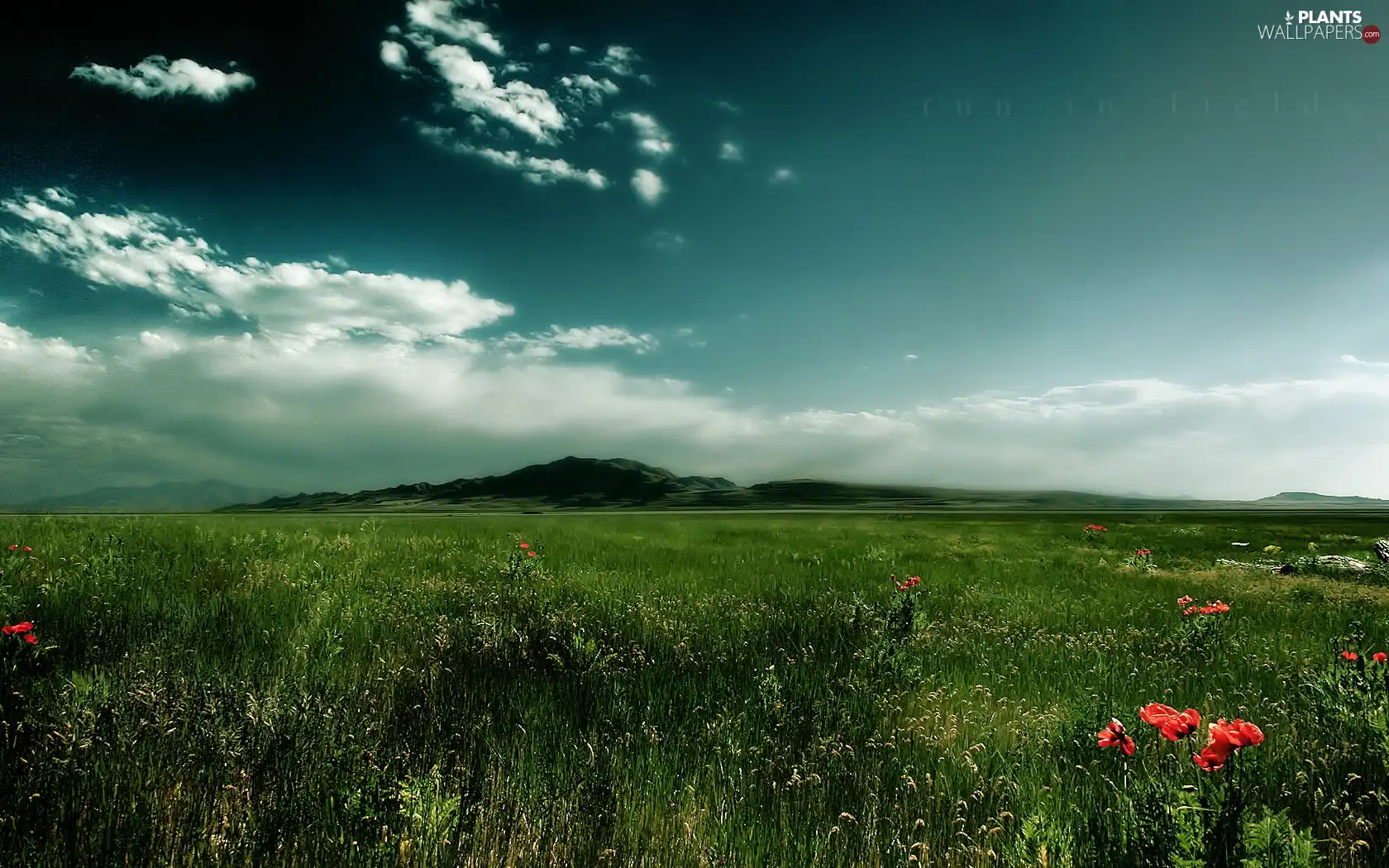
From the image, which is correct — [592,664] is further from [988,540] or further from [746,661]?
[988,540]

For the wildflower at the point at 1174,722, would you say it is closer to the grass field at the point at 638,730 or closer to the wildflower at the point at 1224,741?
the wildflower at the point at 1224,741

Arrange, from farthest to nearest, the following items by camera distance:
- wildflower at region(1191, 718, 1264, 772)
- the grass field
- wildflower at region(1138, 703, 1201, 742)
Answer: the grass field → wildflower at region(1138, 703, 1201, 742) → wildflower at region(1191, 718, 1264, 772)

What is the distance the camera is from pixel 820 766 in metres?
3.99

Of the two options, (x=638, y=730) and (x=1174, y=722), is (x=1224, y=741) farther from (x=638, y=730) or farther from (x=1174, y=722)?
(x=638, y=730)

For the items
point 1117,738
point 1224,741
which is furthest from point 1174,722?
point 1117,738

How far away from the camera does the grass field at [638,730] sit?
3008 mm

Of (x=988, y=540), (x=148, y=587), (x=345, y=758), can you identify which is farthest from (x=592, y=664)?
(x=988, y=540)

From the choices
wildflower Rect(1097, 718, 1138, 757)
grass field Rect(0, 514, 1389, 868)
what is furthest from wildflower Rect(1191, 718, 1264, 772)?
wildflower Rect(1097, 718, 1138, 757)

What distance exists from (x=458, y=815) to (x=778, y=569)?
1121cm

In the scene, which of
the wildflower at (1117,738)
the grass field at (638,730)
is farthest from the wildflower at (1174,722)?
the wildflower at (1117,738)

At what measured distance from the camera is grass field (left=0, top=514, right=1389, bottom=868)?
9.87 ft

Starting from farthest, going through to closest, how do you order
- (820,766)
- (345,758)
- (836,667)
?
(836,667)
(820,766)
(345,758)

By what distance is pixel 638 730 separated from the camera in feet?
14.7

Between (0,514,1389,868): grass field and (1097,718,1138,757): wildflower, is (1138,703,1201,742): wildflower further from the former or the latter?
(1097,718,1138,757): wildflower
